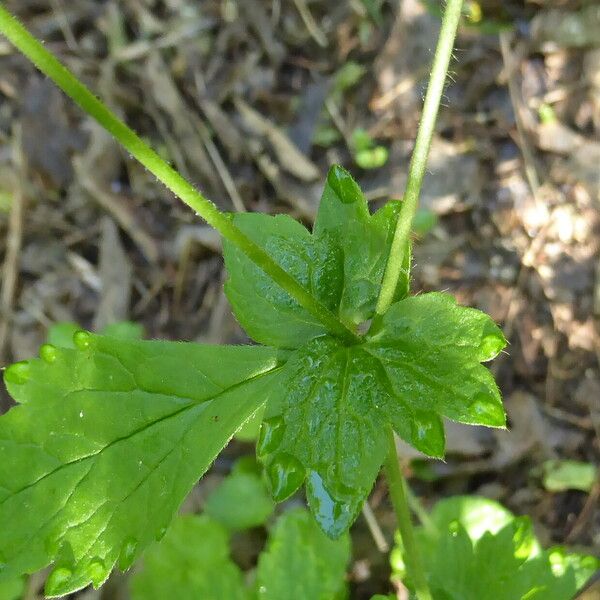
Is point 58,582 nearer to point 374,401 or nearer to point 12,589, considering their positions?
point 374,401

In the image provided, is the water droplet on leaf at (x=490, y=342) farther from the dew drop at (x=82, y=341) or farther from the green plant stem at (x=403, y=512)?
the dew drop at (x=82, y=341)

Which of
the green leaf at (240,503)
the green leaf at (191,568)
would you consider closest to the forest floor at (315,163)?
the green leaf at (240,503)

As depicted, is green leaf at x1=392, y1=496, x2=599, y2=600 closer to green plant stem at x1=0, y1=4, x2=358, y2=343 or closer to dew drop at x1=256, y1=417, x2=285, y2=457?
dew drop at x1=256, y1=417, x2=285, y2=457

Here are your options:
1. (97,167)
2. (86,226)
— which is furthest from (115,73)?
(86,226)

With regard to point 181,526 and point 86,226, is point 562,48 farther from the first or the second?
point 181,526

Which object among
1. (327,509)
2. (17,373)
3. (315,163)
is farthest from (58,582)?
(315,163)
